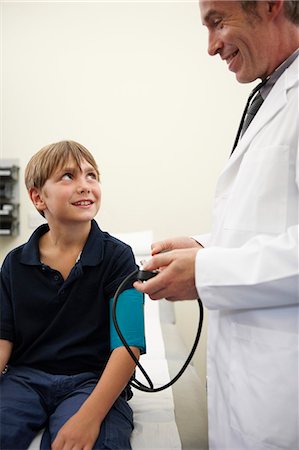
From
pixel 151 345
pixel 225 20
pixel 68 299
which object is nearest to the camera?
pixel 225 20

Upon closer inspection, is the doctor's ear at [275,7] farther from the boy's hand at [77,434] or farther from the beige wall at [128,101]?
the beige wall at [128,101]

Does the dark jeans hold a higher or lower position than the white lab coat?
lower

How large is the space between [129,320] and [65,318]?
0.15m

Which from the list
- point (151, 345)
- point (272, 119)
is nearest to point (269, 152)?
point (272, 119)

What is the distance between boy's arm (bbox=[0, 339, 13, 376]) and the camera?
38.9 inches

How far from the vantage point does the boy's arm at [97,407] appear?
798 mm

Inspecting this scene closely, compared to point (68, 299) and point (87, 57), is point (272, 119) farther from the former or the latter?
point (87, 57)

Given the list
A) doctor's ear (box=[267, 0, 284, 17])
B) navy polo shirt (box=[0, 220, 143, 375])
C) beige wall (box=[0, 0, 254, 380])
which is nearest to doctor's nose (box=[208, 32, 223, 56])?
doctor's ear (box=[267, 0, 284, 17])

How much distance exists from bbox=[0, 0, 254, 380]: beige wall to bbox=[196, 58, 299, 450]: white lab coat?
124 centimetres

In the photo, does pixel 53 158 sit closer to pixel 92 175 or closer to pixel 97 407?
pixel 92 175

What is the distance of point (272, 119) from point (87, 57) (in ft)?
4.74

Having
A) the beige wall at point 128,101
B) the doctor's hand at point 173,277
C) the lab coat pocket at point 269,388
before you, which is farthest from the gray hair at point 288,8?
the beige wall at point 128,101

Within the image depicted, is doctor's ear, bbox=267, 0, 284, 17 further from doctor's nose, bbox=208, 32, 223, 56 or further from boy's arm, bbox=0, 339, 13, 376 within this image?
boy's arm, bbox=0, 339, 13, 376

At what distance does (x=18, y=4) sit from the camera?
1.98 metres
